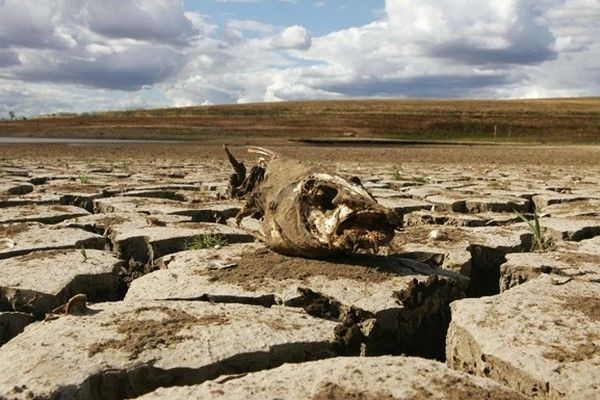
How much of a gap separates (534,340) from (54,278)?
1466mm

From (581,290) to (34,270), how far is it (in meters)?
1.74

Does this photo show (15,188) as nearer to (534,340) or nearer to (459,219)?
(459,219)

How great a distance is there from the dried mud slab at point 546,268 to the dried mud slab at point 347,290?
0.74 feet

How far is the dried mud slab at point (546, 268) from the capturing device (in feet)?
7.31

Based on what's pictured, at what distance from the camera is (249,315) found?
1.70 metres

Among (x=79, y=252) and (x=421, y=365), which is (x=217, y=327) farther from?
(x=79, y=252)

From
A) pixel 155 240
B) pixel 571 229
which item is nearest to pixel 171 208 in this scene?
pixel 155 240

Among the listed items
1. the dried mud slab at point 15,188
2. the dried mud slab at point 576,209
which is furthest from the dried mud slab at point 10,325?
the dried mud slab at point 15,188

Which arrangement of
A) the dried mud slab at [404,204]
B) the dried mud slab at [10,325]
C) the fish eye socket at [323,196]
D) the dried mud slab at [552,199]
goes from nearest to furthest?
1. the dried mud slab at [10,325]
2. the fish eye socket at [323,196]
3. the dried mud slab at [404,204]
4. the dried mud slab at [552,199]

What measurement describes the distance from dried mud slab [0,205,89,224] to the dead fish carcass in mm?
1507

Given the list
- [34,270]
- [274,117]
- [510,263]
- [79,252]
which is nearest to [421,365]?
[510,263]

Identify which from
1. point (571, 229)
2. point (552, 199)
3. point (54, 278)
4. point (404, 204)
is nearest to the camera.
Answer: point (54, 278)

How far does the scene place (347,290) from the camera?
194 centimetres

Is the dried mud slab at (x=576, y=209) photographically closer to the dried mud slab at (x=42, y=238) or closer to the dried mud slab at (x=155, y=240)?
the dried mud slab at (x=155, y=240)
